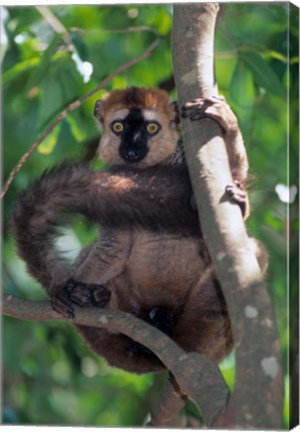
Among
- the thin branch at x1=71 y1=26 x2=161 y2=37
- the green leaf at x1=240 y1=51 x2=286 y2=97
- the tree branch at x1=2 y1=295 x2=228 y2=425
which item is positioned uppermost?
the thin branch at x1=71 y1=26 x2=161 y2=37

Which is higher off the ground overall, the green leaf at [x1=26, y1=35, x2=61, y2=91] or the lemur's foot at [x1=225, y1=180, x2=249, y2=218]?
the green leaf at [x1=26, y1=35, x2=61, y2=91]

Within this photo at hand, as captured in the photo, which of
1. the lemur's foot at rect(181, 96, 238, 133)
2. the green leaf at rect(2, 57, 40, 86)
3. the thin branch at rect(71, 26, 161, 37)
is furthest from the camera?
the green leaf at rect(2, 57, 40, 86)

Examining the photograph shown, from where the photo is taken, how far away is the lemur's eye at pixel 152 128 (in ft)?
11.7

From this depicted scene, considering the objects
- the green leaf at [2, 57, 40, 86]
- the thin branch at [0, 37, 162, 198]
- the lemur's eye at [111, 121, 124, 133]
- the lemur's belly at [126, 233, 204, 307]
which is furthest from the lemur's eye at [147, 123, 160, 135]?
the green leaf at [2, 57, 40, 86]

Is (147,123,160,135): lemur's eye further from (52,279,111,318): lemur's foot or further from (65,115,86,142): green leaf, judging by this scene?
(52,279,111,318): lemur's foot

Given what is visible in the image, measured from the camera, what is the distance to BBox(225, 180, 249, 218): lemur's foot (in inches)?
110

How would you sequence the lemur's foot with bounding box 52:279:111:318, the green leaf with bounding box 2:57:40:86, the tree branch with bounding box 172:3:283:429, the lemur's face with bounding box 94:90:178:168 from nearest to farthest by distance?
the tree branch with bounding box 172:3:283:429 < the lemur's foot with bounding box 52:279:111:318 < the lemur's face with bounding box 94:90:178:168 < the green leaf with bounding box 2:57:40:86

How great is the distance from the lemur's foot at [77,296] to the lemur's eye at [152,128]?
2.29ft

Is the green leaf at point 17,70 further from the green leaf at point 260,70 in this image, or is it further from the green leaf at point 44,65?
the green leaf at point 260,70

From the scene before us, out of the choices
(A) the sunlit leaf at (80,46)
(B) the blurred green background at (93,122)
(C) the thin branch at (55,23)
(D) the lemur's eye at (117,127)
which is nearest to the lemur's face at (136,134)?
(D) the lemur's eye at (117,127)

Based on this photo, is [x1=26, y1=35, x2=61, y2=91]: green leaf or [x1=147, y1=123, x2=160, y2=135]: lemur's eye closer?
[x1=147, y1=123, x2=160, y2=135]: lemur's eye

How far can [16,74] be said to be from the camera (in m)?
3.91

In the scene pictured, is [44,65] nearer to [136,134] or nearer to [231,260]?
[136,134]

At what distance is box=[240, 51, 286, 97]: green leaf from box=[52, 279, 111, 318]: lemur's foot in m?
1.13
